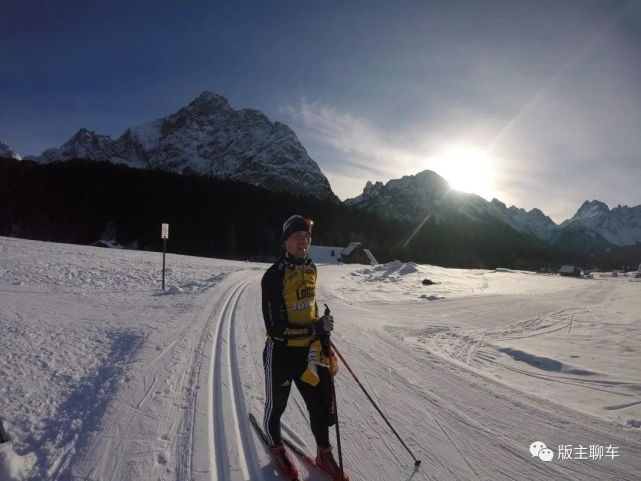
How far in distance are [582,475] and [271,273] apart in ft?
12.3

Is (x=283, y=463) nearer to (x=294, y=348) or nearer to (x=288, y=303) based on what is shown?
(x=294, y=348)

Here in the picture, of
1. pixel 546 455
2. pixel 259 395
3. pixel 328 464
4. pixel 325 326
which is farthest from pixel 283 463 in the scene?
pixel 546 455

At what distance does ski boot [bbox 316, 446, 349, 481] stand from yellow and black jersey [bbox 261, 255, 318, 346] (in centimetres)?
107

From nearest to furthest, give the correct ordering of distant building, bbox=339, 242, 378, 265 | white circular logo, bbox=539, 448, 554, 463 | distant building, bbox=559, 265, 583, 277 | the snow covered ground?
the snow covered ground, white circular logo, bbox=539, 448, 554, 463, distant building, bbox=339, 242, 378, 265, distant building, bbox=559, 265, 583, 277

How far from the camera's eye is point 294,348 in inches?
131

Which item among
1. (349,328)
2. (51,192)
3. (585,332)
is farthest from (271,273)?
(51,192)

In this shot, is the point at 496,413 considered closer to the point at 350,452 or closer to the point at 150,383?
the point at 350,452

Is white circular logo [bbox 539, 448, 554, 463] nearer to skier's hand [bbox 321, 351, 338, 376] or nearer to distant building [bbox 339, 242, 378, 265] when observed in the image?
skier's hand [bbox 321, 351, 338, 376]

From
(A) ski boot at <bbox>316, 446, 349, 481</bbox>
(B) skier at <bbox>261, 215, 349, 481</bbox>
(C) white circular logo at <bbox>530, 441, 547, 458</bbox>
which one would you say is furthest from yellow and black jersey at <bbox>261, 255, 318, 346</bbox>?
(C) white circular logo at <bbox>530, 441, 547, 458</bbox>

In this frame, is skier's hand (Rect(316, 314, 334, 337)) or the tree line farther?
the tree line

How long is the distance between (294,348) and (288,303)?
445 mm

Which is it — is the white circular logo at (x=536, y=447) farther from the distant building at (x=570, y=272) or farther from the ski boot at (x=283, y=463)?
the distant building at (x=570, y=272)

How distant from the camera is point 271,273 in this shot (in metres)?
3.30

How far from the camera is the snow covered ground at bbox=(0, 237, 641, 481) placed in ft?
11.4
